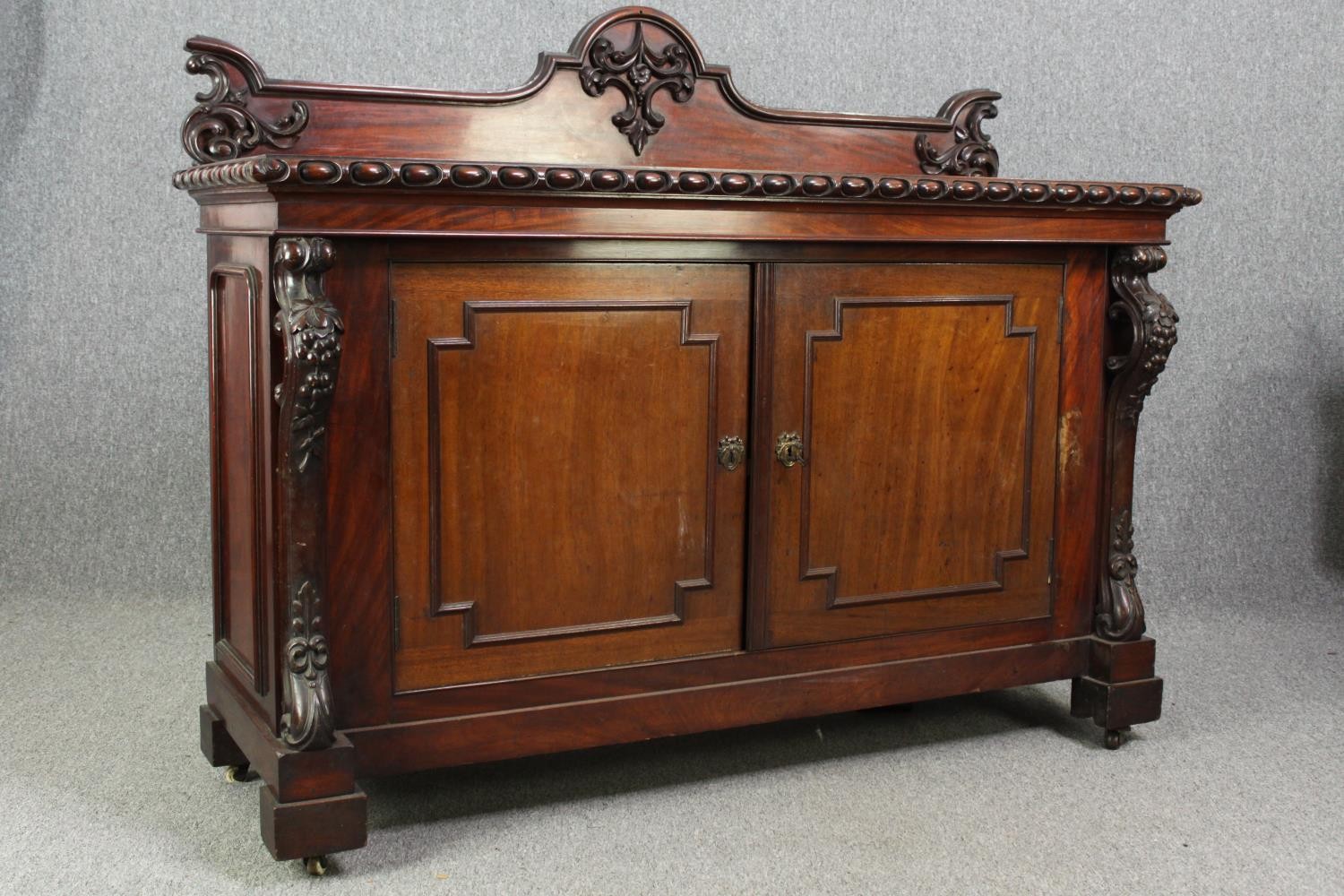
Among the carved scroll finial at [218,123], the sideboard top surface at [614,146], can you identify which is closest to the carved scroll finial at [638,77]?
the sideboard top surface at [614,146]

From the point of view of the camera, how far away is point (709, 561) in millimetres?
2184

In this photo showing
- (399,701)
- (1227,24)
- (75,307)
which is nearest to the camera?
(399,701)

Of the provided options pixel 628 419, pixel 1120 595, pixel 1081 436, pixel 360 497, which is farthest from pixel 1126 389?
pixel 360 497

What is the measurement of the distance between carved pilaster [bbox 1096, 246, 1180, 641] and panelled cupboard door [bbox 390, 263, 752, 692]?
612 millimetres

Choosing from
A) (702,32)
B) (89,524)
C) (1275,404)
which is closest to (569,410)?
(702,32)

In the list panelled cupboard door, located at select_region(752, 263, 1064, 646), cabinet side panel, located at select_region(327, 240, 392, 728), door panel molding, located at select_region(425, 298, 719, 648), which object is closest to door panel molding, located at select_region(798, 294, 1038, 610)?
panelled cupboard door, located at select_region(752, 263, 1064, 646)

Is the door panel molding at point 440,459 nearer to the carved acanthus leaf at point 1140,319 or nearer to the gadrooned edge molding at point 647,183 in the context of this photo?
the gadrooned edge molding at point 647,183

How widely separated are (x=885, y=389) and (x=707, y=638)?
0.43 meters

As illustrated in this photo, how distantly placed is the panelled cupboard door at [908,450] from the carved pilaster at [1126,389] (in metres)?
0.10

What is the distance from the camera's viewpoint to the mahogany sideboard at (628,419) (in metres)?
1.94

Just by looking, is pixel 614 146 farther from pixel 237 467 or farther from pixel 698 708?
pixel 698 708

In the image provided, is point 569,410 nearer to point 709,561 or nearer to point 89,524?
point 709,561

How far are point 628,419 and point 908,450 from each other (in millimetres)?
437

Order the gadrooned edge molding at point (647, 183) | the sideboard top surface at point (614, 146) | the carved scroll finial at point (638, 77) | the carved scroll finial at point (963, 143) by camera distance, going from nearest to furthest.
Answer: the gadrooned edge molding at point (647, 183) < the sideboard top surface at point (614, 146) < the carved scroll finial at point (638, 77) < the carved scroll finial at point (963, 143)
